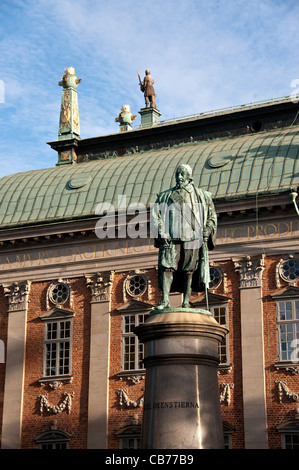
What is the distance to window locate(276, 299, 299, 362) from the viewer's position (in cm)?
3056

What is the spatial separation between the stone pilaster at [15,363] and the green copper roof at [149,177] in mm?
3004

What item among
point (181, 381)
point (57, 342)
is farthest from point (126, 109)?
point (181, 381)

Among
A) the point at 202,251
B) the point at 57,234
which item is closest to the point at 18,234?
the point at 57,234

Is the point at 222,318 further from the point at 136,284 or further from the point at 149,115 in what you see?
the point at 149,115

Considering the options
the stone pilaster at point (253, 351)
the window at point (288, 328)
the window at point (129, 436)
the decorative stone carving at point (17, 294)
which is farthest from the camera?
the decorative stone carving at point (17, 294)

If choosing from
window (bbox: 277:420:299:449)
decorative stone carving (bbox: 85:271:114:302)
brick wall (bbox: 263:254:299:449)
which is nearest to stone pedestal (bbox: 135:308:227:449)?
window (bbox: 277:420:299:449)

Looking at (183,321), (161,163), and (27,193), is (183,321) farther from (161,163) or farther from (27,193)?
(27,193)

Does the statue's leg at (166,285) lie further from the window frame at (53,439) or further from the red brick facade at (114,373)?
the window frame at (53,439)

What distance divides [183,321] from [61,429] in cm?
1945

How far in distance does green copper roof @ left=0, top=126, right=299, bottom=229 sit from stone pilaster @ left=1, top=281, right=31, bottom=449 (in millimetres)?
3004

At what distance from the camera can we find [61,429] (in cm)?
3331

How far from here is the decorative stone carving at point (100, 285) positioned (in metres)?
34.3

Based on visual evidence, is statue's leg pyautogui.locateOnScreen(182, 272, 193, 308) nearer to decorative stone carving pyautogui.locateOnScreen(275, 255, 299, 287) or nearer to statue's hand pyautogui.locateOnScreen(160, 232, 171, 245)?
statue's hand pyautogui.locateOnScreen(160, 232, 171, 245)

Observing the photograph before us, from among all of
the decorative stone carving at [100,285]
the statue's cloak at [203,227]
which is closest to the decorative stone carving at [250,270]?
the decorative stone carving at [100,285]
